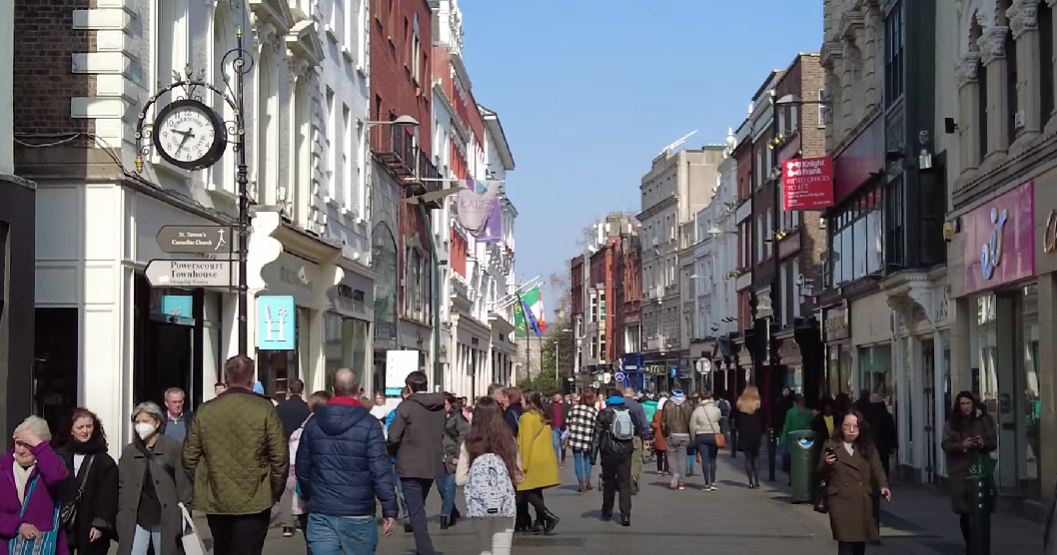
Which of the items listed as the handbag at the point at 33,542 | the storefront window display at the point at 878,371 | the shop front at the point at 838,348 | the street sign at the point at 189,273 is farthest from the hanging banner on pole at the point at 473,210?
the handbag at the point at 33,542

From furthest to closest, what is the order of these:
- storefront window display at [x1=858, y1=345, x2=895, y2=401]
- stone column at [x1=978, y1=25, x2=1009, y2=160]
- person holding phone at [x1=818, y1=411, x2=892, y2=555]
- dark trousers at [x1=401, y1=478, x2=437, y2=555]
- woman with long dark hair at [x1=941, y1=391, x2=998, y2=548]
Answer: storefront window display at [x1=858, y1=345, x2=895, y2=401], stone column at [x1=978, y1=25, x2=1009, y2=160], woman with long dark hair at [x1=941, y1=391, x2=998, y2=548], dark trousers at [x1=401, y1=478, x2=437, y2=555], person holding phone at [x1=818, y1=411, x2=892, y2=555]

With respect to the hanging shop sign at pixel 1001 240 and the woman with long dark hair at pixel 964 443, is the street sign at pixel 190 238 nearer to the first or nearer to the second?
the woman with long dark hair at pixel 964 443

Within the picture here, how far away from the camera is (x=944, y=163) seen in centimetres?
2600

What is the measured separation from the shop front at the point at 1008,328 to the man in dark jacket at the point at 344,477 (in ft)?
35.3

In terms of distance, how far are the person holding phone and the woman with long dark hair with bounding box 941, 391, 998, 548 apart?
253 cm

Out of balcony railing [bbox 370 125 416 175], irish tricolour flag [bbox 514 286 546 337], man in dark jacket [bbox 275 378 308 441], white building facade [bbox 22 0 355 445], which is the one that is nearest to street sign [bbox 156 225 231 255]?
white building facade [bbox 22 0 355 445]

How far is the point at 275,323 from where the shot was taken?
2373 centimetres

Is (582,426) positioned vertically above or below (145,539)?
above

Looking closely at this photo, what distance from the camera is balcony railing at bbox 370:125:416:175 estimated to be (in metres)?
37.8

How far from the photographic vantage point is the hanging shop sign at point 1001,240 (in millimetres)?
19594

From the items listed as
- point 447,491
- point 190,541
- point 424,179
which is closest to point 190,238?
point 447,491

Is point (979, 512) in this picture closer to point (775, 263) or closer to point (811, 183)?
point (811, 183)

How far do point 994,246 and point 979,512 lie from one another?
25.8ft

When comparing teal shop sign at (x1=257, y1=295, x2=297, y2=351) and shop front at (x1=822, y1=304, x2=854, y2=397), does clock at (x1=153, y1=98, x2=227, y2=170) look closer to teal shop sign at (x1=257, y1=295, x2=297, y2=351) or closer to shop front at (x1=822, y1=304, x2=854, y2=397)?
teal shop sign at (x1=257, y1=295, x2=297, y2=351)
